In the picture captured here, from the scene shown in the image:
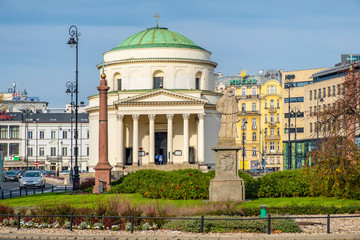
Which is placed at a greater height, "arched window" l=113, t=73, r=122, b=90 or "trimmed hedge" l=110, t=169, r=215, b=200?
"arched window" l=113, t=73, r=122, b=90

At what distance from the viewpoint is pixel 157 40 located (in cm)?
10594

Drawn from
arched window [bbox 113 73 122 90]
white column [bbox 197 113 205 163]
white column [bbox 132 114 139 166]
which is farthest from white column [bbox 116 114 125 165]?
white column [bbox 197 113 205 163]

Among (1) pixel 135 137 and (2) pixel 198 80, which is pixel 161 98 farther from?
(2) pixel 198 80

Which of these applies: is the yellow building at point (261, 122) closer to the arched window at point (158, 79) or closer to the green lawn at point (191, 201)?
the arched window at point (158, 79)

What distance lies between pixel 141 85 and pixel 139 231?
7689cm

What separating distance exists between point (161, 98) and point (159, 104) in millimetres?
913

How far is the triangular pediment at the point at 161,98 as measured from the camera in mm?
98312

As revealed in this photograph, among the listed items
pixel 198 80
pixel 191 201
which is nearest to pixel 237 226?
pixel 191 201

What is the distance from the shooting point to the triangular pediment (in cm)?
9831

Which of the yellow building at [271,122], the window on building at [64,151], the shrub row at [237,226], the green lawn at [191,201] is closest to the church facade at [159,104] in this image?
the yellow building at [271,122]

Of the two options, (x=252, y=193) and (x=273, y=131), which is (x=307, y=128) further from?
(x=252, y=193)

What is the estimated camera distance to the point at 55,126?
6491 inches

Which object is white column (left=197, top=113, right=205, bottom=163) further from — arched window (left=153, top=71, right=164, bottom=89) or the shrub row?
the shrub row

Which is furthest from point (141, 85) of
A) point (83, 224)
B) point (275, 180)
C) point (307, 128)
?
point (83, 224)
